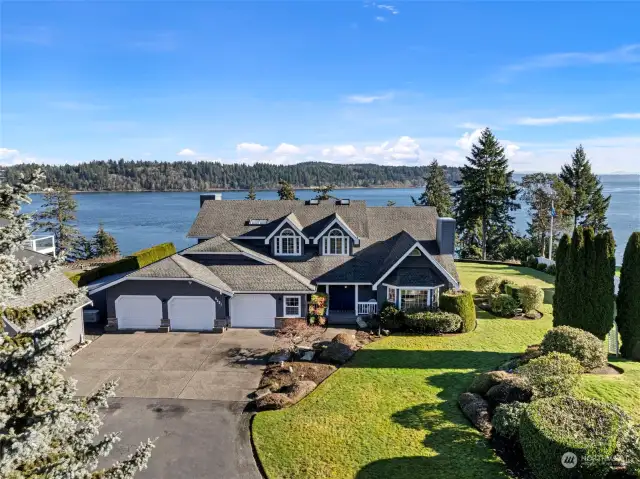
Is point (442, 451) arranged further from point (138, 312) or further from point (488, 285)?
point (488, 285)

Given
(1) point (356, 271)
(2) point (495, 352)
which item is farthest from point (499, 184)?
(2) point (495, 352)

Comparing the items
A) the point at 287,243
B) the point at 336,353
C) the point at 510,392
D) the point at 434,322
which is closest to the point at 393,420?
the point at 510,392

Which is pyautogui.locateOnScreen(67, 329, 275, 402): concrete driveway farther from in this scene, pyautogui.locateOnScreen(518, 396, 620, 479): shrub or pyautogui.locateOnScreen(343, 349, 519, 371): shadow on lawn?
pyautogui.locateOnScreen(518, 396, 620, 479): shrub

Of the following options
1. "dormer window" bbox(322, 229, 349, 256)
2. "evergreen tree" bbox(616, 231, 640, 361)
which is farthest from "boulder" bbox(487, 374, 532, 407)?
"dormer window" bbox(322, 229, 349, 256)

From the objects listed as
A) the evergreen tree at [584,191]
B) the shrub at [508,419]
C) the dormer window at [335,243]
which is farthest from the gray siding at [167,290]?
the evergreen tree at [584,191]

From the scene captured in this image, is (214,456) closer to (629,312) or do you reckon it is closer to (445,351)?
(445,351)
